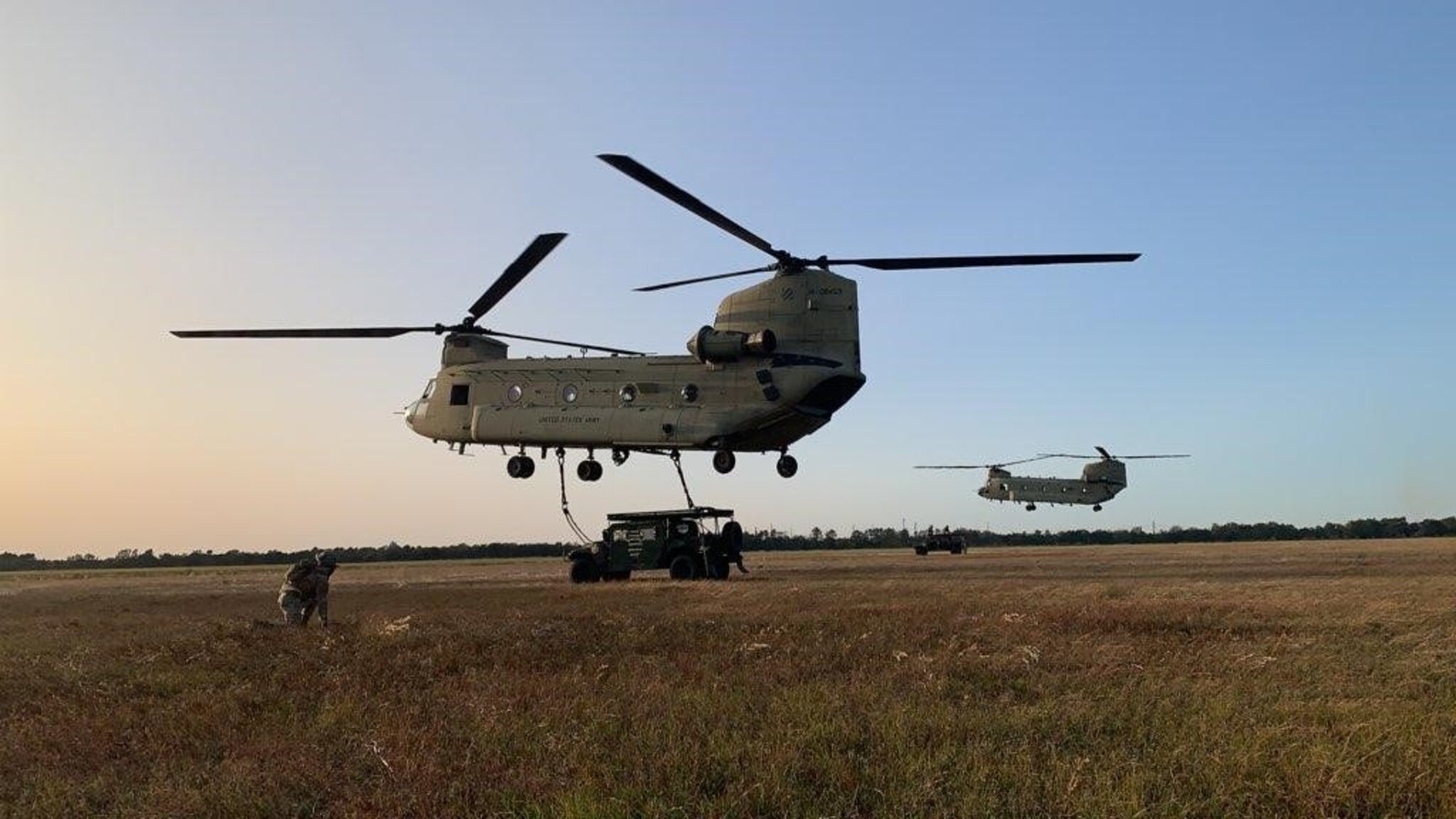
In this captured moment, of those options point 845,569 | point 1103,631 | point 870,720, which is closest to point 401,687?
point 870,720

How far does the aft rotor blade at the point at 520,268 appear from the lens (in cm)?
2566

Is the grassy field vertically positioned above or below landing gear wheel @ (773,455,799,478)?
below

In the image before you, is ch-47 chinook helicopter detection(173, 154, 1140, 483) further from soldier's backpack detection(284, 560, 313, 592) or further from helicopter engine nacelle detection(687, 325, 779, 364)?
soldier's backpack detection(284, 560, 313, 592)

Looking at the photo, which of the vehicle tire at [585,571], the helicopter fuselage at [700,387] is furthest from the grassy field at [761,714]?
the vehicle tire at [585,571]

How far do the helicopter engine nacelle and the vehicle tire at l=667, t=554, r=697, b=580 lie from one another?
361 inches

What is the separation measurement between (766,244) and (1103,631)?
13.3 meters

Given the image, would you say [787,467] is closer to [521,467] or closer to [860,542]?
[521,467]

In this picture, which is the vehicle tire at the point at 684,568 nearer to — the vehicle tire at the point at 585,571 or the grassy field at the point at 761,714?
the vehicle tire at the point at 585,571

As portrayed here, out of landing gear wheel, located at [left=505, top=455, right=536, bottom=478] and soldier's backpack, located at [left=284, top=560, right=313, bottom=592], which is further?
landing gear wheel, located at [left=505, top=455, right=536, bottom=478]

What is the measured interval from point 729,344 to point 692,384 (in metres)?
1.74

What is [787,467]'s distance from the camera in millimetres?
28156

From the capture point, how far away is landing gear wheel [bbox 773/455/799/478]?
1104 inches

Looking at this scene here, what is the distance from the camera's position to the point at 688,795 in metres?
5.92

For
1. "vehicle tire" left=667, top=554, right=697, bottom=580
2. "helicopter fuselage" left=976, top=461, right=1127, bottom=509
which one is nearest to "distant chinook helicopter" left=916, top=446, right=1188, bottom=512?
"helicopter fuselage" left=976, top=461, right=1127, bottom=509
